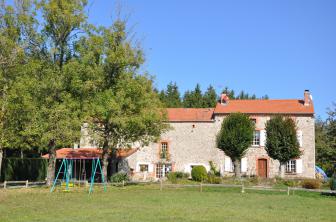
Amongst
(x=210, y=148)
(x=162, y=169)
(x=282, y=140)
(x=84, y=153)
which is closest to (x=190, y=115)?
(x=210, y=148)

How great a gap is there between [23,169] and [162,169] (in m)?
13.0

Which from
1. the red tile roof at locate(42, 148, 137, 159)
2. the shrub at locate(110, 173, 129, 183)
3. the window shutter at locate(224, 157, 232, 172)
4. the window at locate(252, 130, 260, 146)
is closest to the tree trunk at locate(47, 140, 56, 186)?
the shrub at locate(110, 173, 129, 183)

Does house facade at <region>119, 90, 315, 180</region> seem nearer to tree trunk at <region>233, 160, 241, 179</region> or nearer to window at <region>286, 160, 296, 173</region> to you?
window at <region>286, 160, 296, 173</region>

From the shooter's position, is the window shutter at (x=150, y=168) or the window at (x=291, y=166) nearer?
the window at (x=291, y=166)

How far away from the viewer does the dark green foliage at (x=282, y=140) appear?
35125 millimetres

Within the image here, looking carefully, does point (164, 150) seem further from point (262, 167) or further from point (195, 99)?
point (195, 99)

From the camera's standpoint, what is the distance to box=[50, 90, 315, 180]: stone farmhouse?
38.2 metres

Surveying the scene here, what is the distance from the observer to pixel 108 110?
95.7ft

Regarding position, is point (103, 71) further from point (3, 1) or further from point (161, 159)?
point (161, 159)

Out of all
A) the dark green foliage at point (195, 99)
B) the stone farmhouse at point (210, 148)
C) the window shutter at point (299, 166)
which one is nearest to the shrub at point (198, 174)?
the stone farmhouse at point (210, 148)

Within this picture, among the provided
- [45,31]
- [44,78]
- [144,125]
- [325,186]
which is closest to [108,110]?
[144,125]

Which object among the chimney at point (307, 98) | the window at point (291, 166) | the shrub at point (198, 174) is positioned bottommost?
the shrub at point (198, 174)

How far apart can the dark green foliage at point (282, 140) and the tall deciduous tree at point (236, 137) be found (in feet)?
6.49

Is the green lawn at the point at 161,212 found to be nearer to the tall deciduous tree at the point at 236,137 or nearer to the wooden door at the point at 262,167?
the tall deciduous tree at the point at 236,137
